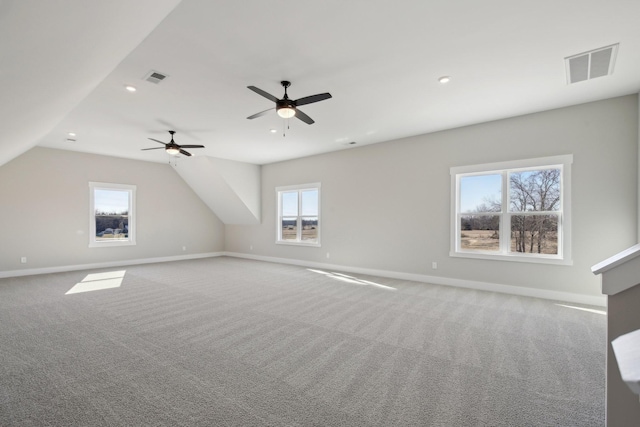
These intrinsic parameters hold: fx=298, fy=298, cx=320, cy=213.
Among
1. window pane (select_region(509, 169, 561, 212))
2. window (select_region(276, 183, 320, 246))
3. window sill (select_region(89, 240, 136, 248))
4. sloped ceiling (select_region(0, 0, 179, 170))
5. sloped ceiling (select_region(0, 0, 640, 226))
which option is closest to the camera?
sloped ceiling (select_region(0, 0, 179, 170))

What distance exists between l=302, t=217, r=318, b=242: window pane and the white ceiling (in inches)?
134

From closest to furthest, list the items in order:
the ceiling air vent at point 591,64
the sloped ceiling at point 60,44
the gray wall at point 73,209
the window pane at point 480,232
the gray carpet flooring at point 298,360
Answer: the sloped ceiling at point 60,44, the gray carpet flooring at point 298,360, the ceiling air vent at point 591,64, the window pane at point 480,232, the gray wall at point 73,209

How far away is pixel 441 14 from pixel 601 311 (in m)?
4.43

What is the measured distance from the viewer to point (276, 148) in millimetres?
7109

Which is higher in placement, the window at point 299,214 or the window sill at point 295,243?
the window at point 299,214

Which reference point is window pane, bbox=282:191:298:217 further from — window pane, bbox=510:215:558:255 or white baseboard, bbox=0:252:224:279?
window pane, bbox=510:215:558:255

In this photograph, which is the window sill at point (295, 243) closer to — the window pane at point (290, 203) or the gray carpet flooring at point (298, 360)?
the window pane at point (290, 203)

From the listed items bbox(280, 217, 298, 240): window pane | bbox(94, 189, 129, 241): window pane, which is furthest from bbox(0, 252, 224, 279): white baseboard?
bbox(280, 217, 298, 240): window pane

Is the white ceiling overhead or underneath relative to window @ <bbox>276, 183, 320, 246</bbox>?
overhead

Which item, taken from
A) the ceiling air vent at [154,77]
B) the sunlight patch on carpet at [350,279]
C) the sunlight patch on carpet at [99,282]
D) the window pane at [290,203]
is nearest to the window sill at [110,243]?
the sunlight patch on carpet at [99,282]

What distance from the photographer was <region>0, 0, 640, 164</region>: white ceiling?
7.45ft

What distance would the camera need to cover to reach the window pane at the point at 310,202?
800 cm

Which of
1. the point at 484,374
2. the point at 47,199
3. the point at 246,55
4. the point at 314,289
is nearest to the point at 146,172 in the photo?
the point at 47,199

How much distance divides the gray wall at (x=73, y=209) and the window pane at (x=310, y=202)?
392 centimetres
